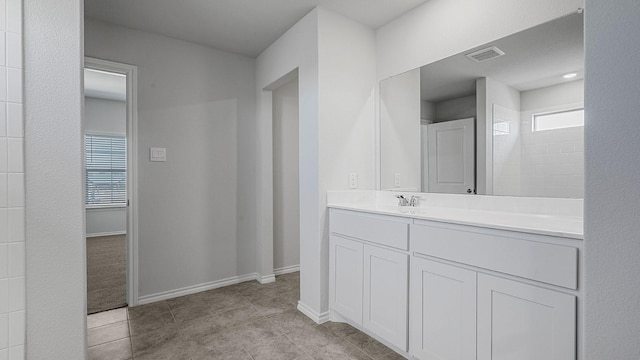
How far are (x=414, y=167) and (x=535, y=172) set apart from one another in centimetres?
83

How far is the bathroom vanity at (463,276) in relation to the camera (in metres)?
1.17

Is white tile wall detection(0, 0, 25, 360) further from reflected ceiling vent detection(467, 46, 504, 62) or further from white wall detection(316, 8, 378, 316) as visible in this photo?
reflected ceiling vent detection(467, 46, 504, 62)

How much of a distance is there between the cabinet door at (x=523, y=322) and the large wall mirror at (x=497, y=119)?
0.71m

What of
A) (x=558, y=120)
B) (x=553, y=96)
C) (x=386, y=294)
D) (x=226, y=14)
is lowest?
(x=386, y=294)

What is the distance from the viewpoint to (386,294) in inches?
74.2

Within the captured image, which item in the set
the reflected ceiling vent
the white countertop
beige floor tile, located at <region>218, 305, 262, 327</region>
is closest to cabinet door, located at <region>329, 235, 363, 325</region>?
the white countertop

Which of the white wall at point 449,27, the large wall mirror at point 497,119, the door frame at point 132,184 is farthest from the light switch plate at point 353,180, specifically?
the door frame at point 132,184

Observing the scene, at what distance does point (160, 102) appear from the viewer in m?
2.81

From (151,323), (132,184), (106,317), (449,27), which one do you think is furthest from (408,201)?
(106,317)

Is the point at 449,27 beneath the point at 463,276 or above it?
above

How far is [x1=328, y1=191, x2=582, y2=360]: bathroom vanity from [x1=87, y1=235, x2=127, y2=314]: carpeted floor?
2.08 m

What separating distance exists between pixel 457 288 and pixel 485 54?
1483mm

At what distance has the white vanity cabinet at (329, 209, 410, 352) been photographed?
70.7 inches

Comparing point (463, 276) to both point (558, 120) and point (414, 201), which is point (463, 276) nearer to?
point (414, 201)
